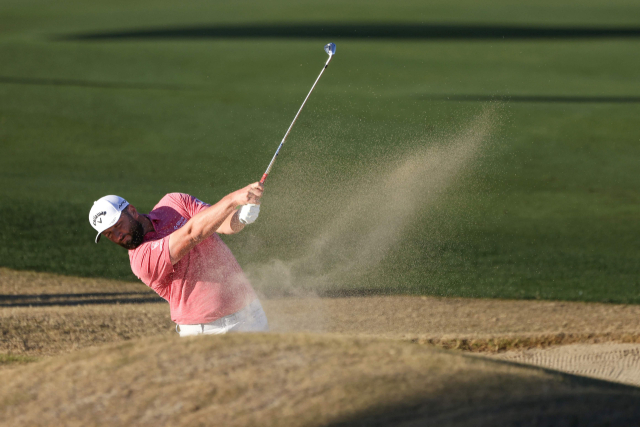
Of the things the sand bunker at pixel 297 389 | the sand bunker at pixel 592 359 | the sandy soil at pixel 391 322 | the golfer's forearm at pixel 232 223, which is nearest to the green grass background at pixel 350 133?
the sandy soil at pixel 391 322

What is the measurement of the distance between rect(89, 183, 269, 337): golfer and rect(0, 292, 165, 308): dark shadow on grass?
3.31 m

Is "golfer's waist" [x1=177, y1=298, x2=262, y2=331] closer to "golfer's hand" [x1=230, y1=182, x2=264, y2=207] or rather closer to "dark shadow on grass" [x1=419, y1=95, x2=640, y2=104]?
"golfer's hand" [x1=230, y1=182, x2=264, y2=207]

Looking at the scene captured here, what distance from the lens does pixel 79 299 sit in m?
8.84

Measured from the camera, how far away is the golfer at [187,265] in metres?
5.25

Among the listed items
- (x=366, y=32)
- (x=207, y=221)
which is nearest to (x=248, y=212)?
(x=207, y=221)

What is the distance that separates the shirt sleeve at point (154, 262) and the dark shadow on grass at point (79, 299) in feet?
11.2

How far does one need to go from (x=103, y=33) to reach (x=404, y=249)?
2574 cm

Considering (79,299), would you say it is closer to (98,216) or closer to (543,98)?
(98,216)

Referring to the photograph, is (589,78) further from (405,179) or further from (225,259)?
(225,259)

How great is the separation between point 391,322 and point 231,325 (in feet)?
9.07

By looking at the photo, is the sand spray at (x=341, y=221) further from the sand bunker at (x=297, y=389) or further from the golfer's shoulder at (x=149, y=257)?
the sand bunker at (x=297, y=389)

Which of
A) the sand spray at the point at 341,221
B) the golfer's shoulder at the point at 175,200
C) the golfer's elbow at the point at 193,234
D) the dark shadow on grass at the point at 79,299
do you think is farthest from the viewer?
the sand spray at the point at 341,221

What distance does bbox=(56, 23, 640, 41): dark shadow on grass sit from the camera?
102 ft

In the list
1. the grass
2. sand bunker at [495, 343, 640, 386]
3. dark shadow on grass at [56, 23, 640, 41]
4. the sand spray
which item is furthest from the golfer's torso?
dark shadow on grass at [56, 23, 640, 41]
